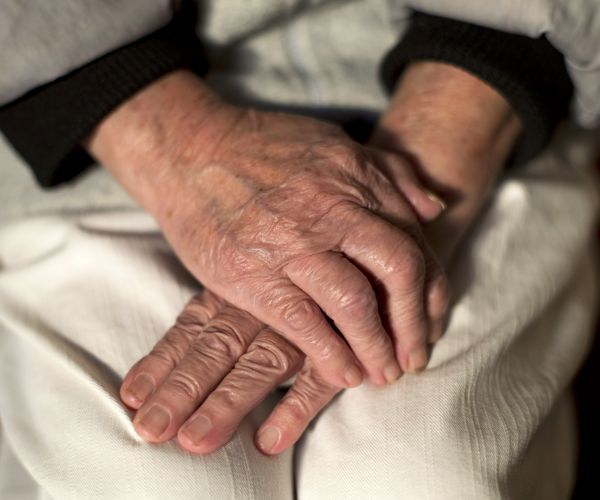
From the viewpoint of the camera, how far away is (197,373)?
0.60 metres

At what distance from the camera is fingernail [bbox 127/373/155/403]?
0.59m

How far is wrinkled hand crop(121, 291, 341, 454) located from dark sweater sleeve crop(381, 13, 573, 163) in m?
0.35

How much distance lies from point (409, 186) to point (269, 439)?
0.27 metres

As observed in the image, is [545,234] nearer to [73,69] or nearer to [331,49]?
[331,49]

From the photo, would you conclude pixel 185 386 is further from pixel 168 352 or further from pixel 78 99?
pixel 78 99

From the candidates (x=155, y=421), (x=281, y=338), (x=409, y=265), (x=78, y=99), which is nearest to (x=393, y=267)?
(x=409, y=265)

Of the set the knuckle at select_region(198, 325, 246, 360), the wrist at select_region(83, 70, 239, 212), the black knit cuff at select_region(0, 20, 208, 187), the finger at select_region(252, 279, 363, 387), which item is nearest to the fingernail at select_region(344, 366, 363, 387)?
the finger at select_region(252, 279, 363, 387)

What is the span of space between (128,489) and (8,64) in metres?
0.41

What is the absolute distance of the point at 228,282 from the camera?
61 cm

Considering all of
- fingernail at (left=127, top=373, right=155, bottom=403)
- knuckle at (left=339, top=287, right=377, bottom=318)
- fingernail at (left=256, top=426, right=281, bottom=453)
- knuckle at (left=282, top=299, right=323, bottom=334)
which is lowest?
fingernail at (left=256, top=426, right=281, bottom=453)

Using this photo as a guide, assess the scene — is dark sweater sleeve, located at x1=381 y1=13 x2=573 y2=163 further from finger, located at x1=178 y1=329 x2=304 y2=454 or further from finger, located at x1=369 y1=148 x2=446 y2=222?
finger, located at x1=178 y1=329 x2=304 y2=454

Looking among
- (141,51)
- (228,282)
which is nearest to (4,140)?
(141,51)

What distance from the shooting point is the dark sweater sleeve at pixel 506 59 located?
71cm

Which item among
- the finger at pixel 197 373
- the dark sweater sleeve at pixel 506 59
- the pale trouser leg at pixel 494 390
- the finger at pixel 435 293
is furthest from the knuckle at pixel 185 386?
the dark sweater sleeve at pixel 506 59
